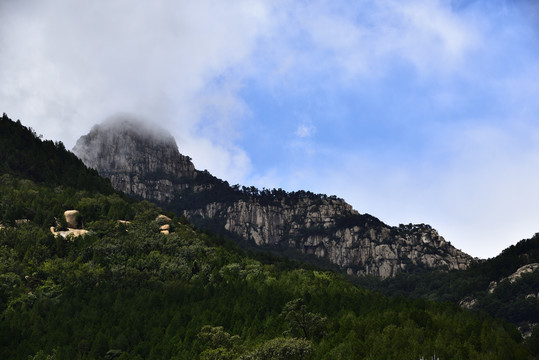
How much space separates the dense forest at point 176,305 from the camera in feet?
287

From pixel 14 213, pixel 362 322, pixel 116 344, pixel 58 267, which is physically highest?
pixel 14 213

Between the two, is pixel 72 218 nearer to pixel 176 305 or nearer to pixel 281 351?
pixel 176 305

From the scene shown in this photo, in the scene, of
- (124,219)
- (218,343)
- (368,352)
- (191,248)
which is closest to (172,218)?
(124,219)

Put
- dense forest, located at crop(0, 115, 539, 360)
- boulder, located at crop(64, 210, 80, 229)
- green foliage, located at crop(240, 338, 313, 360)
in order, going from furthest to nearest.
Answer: boulder, located at crop(64, 210, 80, 229)
dense forest, located at crop(0, 115, 539, 360)
green foliage, located at crop(240, 338, 313, 360)

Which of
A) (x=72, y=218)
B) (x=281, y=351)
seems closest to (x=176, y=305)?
(x=281, y=351)

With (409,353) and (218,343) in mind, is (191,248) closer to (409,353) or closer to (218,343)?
(218,343)

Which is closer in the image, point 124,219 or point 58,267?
point 58,267

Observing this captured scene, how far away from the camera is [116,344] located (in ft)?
323

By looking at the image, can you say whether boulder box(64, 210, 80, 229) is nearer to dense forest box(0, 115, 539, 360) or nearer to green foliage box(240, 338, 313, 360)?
dense forest box(0, 115, 539, 360)

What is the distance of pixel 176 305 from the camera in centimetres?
11750

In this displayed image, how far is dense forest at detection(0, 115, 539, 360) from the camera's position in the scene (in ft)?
287

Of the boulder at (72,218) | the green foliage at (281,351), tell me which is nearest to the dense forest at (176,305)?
the green foliage at (281,351)

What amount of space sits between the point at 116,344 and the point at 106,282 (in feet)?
107

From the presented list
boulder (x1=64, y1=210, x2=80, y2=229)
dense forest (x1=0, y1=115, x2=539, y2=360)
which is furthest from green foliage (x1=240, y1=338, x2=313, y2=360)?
boulder (x1=64, y1=210, x2=80, y2=229)
